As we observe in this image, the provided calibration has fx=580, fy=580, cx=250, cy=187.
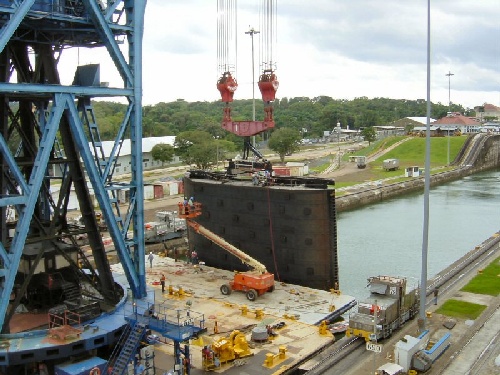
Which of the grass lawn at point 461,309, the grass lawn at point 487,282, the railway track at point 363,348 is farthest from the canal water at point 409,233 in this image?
the grass lawn at point 461,309

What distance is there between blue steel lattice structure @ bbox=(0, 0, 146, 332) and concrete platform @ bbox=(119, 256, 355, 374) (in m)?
3.96

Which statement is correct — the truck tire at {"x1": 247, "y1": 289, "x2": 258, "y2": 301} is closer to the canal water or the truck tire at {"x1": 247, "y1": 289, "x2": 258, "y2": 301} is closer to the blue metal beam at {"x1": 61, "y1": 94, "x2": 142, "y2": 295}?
the blue metal beam at {"x1": 61, "y1": 94, "x2": 142, "y2": 295}

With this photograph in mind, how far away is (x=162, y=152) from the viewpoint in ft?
296

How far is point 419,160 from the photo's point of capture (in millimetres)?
106438

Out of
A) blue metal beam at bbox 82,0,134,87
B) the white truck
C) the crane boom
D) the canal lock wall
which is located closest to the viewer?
blue metal beam at bbox 82,0,134,87

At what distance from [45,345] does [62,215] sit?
6083mm

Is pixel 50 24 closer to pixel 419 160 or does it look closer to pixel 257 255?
pixel 257 255

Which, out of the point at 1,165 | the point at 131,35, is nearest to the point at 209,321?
the point at 1,165

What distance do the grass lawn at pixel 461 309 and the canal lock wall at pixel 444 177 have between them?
36.9m

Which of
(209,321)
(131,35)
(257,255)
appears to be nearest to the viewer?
(131,35)

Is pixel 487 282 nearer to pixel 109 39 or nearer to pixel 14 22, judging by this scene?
pixel 109 39

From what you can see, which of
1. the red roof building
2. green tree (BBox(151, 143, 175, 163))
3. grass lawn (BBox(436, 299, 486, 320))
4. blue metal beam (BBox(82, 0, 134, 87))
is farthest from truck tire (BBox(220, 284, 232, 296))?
the red roof building

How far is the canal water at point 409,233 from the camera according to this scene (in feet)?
132

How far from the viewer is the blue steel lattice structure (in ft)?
62.5
